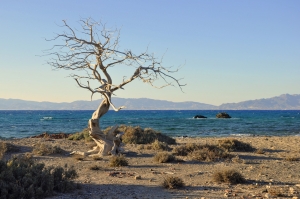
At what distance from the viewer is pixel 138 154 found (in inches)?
665

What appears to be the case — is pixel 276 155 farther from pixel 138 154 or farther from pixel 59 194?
pixel 59 194

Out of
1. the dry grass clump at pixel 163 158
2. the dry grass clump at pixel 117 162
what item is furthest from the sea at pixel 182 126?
the dry grass clump at pixel 117 162

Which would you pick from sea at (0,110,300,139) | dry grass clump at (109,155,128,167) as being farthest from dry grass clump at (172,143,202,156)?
sea at (0,110,300,139)

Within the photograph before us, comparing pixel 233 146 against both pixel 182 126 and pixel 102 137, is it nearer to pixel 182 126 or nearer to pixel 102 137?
pixel 102 137

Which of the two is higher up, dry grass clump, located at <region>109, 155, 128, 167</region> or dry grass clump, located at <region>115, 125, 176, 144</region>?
dry grass clump, located at <region>115, 125, 176, 144</region>

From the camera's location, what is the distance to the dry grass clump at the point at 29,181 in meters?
7.93

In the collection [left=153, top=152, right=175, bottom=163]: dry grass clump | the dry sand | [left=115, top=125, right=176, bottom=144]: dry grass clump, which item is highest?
[left=115, top=125, right=176, bottom=144]: dry grass clump

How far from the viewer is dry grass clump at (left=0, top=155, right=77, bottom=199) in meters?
7.93

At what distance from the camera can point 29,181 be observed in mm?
8328

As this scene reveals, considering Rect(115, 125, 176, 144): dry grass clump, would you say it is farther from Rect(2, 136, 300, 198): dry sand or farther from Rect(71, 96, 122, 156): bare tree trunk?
Rect(71, 96, 122, 156): bare tree trunk

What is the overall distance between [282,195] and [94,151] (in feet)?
28.5

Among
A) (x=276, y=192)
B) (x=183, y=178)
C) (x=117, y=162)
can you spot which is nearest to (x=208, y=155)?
(x=117, y=162)

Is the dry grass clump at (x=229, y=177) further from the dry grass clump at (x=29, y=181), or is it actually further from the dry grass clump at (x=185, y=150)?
the dry grass clump at (x=185, y=150)

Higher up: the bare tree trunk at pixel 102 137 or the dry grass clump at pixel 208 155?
the bare tree trunk at pixel 102 137
